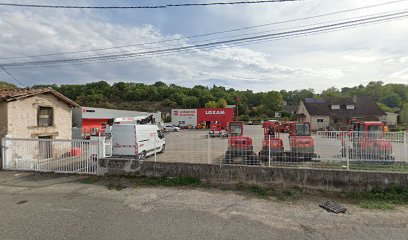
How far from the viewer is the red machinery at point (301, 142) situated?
7.99 metres

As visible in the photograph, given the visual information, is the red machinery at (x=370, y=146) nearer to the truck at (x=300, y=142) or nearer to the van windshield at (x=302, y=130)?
the truck at (x=300, y=142)

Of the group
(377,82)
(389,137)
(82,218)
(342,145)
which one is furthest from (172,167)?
(377,82)

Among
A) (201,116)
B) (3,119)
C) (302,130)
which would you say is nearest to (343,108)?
(201,116)

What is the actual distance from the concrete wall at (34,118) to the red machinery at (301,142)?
13.2m

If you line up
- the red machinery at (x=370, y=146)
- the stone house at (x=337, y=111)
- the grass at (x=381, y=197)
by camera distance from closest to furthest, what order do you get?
1. the grass at (x=381, y=197)
2. the red machinery at (x=370, y=146)
3. the stone house at (x=337, y=111)

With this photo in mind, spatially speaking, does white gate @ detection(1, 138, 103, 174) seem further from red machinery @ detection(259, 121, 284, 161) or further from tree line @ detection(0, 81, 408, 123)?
tree line @ detection(0, 81, 408, 123)

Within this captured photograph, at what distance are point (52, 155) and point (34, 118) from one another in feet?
13.8

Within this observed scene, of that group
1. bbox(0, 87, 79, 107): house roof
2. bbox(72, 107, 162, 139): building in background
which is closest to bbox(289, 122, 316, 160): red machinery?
bbox(0, 87, 79, 107): house roof

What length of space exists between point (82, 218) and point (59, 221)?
1.47 feet

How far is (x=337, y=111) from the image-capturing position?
45.6m

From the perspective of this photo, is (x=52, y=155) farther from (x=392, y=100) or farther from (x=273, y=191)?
(x=392, y=100)

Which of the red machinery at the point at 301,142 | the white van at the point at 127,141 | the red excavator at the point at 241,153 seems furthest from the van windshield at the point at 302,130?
the white van at the point at 127,141

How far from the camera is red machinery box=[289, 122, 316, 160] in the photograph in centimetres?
799

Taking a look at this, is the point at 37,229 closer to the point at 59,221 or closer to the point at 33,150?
the point at 59,221
